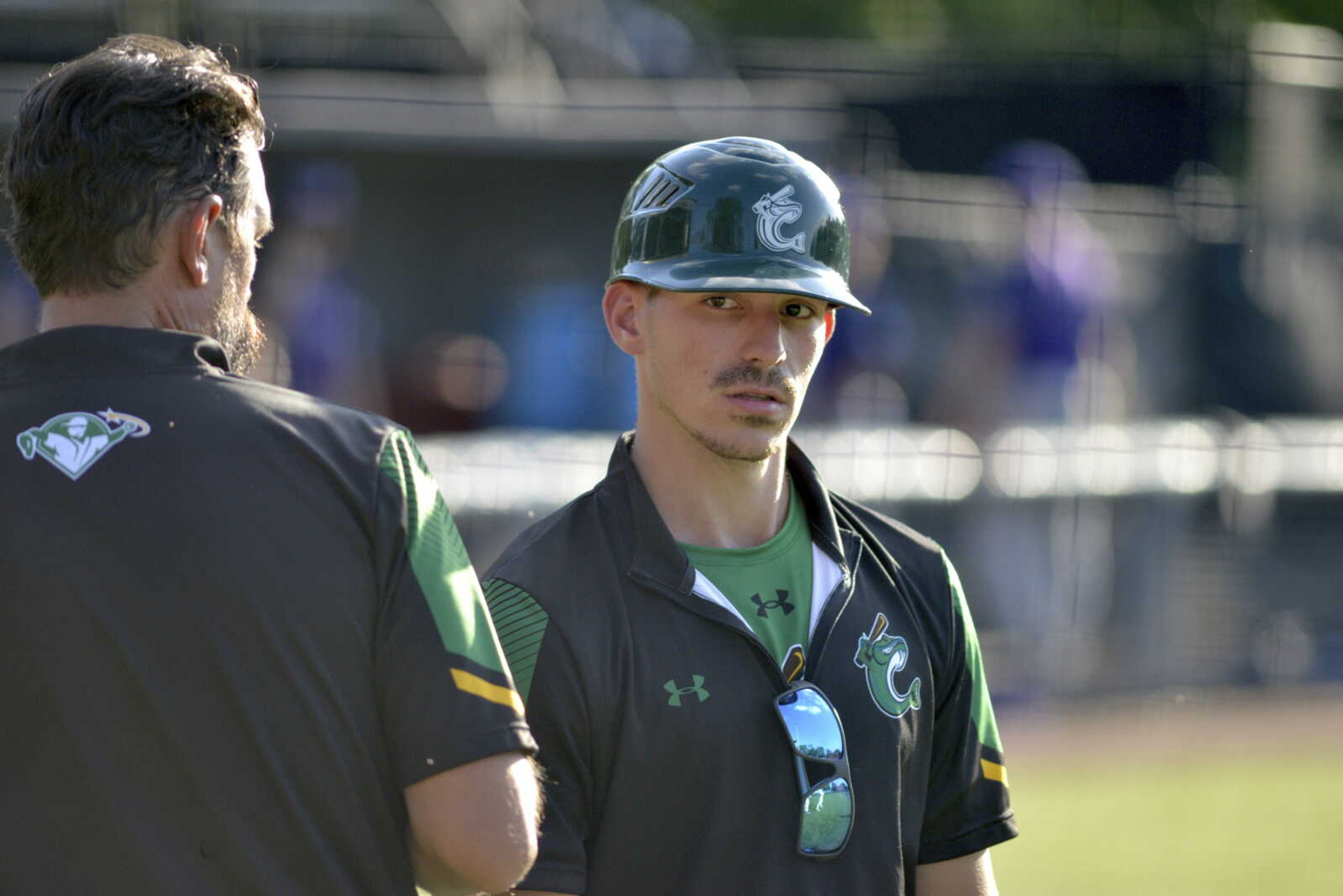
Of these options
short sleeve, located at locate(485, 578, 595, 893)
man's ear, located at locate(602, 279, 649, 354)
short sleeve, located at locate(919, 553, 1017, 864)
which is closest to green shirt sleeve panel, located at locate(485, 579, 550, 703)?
short sleeve, located at locate(485, 578, 595, 893)

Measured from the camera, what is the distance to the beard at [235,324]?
2.80 meters

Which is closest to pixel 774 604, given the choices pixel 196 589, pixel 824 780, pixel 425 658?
pixel 824 780

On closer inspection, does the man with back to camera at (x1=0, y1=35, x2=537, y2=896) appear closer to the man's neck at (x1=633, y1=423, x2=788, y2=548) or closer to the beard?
the beard

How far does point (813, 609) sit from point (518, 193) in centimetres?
879

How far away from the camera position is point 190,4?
11.1 metres

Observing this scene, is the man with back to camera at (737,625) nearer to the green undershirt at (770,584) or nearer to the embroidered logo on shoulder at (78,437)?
the green undershirt at (770,584)

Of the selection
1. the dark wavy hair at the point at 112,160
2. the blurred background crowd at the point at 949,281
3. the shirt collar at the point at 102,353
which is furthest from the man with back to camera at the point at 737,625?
the blurred background crowd at the point at 949,281

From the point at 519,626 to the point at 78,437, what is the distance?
2.79 ft

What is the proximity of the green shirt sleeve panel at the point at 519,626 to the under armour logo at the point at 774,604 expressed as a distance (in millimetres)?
432

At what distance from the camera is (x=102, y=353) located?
2648 millimetres

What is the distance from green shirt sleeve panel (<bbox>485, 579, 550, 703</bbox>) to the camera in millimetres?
3057

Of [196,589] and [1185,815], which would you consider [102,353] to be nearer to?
[196,589]

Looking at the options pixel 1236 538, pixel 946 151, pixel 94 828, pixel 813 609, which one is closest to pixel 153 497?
pixel 94 828

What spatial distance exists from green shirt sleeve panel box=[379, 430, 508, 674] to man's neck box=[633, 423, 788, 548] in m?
0.71
